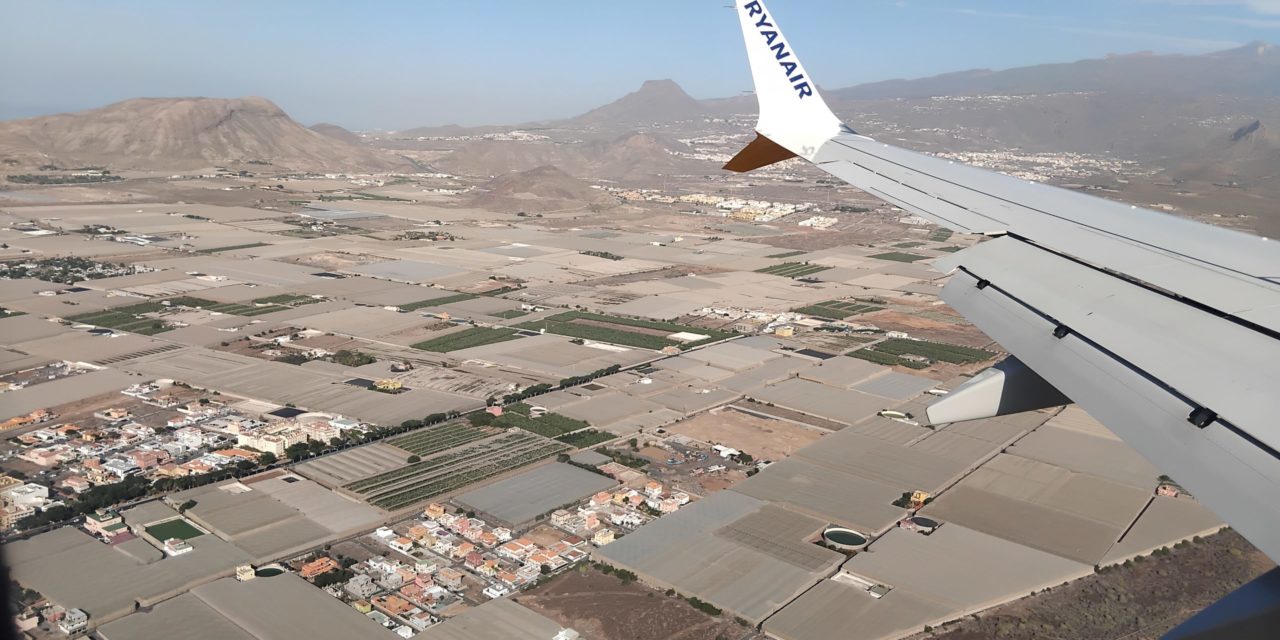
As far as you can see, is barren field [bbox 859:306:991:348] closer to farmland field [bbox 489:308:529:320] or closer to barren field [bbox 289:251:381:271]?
farmland field [bbox 489:308:529:320]

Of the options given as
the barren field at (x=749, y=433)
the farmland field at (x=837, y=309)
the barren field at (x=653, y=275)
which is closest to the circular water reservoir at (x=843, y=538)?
the barren field at (x=749, y=433)

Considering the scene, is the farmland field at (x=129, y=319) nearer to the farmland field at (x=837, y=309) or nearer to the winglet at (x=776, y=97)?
the farmland field at (x=837, y=309)

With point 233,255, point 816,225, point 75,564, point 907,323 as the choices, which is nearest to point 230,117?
point 233,255

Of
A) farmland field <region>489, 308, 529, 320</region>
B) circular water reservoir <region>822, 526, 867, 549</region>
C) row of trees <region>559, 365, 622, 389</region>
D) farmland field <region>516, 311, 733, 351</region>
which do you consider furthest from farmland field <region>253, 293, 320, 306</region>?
circular water reservoir <region>822, 526, 867, 549</region>

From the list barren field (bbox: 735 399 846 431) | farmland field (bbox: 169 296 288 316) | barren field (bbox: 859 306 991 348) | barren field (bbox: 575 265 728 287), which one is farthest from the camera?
barren field (bbox: 575 265 728 287)

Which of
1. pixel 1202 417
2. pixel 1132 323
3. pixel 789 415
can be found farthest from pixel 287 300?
pixel 1202 417

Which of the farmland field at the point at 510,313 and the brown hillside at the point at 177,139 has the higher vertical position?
the brown hillside at the point at 177,139
